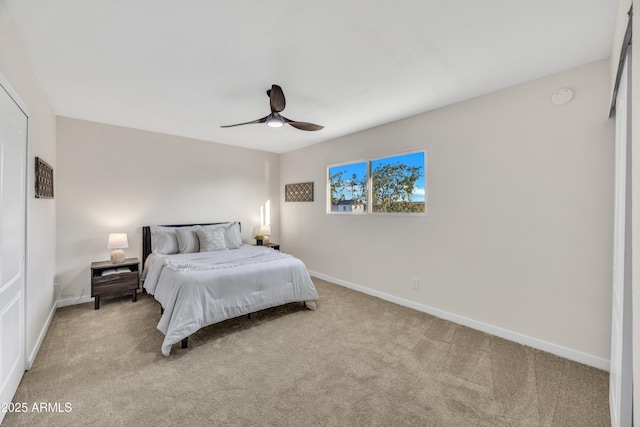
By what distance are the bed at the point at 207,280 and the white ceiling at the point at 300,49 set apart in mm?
1844

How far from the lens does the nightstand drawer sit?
343 centimetres

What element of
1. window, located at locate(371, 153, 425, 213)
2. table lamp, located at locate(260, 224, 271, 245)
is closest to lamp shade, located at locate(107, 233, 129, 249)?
table lamp, located at locate(260, 224, 271, 245)

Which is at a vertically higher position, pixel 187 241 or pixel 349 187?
pixel 349 187

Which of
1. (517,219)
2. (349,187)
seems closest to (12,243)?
(349,187)

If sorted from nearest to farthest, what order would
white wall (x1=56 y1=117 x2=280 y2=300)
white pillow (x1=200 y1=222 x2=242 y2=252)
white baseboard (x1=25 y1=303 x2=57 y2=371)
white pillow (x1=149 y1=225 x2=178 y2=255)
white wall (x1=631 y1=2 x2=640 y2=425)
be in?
1. white wall (x1=631 y1=2 x2=640 y2=425)
2. white baseboard (x1=25 y1=303 x2=57 y2=371)
3. white wall (x1=56 y1=117 x2=280 y2=300)
4. white pillow (x1=149 y1=225 x2=178 y2=255)
5. white pillow (x1=200 y1=222 x2=242 y2=252)

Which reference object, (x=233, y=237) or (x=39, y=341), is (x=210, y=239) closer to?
(x=233, y=237)

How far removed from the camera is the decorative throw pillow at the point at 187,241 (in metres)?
3.99

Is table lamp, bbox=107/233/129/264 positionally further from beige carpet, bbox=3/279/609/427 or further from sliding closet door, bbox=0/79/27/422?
sliding closet door, bbox=0/79/27/422

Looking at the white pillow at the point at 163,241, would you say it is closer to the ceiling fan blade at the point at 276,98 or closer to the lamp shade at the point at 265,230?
the lamp shade at the point at 265,230

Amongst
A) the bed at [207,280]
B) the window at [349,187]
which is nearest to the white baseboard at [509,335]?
the bed at [207,280]

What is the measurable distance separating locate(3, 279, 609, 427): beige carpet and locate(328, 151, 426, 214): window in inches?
61.3

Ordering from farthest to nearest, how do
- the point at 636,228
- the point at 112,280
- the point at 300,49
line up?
the point at 112,280, the point at 300,49, the point at 636,228

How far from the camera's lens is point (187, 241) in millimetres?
4031

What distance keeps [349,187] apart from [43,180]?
3645 millimetres
